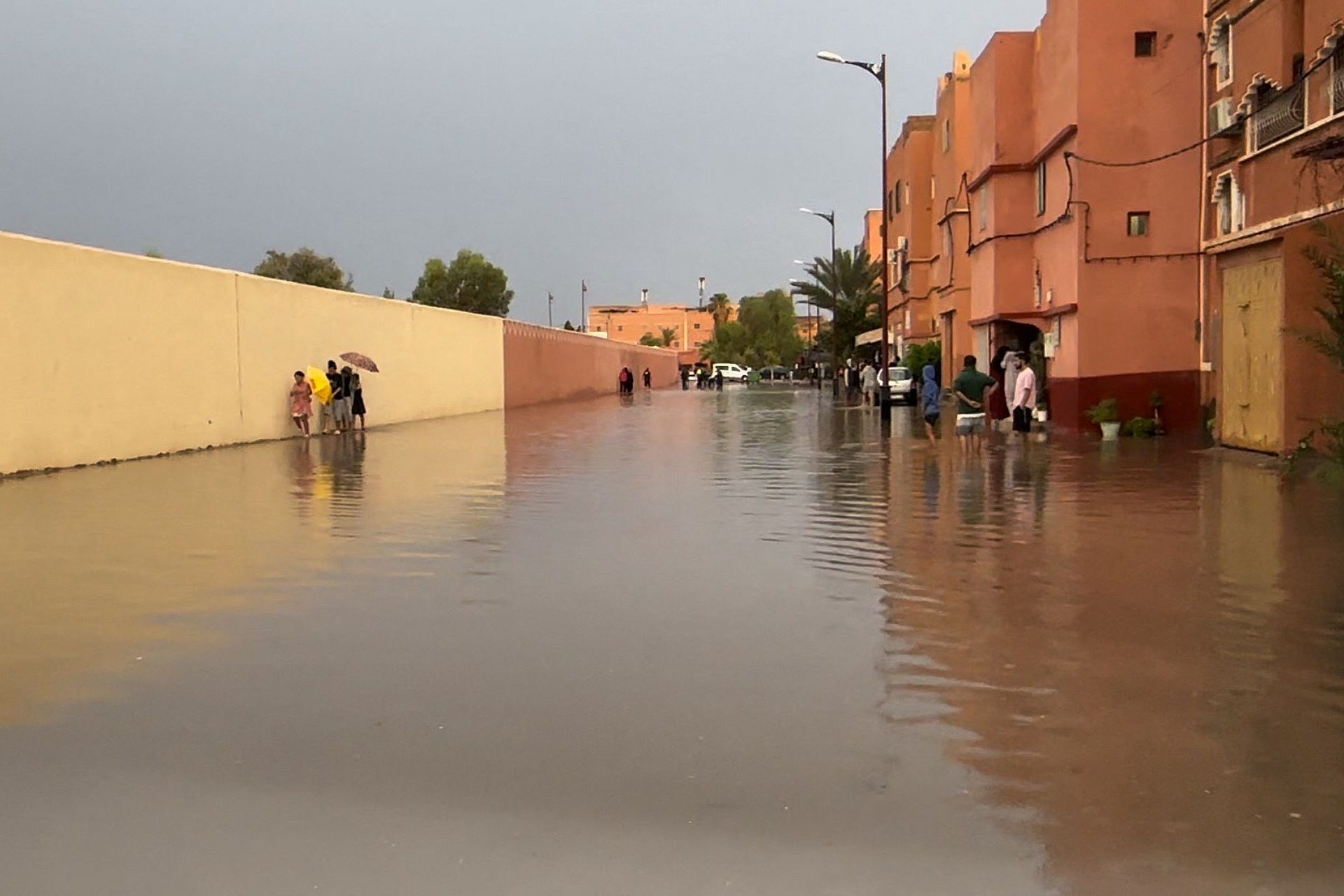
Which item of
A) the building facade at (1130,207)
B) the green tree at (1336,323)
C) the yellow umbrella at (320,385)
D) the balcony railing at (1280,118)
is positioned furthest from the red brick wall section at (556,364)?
the green tree at (1336,323)

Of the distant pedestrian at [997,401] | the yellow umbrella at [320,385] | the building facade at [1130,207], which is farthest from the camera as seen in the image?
the distant pedestrian at [997,401]

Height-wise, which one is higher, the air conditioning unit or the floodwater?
the air conditioning unit

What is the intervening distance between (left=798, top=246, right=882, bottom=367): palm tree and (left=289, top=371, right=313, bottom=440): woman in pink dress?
44077mm

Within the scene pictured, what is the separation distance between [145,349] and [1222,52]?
19.1 meters

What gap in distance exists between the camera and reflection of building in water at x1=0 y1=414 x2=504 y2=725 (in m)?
7.06

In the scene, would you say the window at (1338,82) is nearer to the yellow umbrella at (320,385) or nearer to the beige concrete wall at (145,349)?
the beige concrete wall at (145,349)

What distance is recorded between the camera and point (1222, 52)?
23.1 meters

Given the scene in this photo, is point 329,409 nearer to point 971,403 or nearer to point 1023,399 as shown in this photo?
point 971,403

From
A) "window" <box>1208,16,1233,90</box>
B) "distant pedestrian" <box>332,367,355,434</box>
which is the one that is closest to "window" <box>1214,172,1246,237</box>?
"window" <box>1208,16,1233,90</box>

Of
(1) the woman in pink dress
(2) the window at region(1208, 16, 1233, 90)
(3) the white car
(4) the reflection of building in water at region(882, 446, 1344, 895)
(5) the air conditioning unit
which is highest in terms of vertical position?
(2) the window at region(1208, 16, 1233, 90)

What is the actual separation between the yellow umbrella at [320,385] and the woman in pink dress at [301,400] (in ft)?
3.55

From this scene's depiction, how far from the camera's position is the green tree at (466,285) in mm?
92000

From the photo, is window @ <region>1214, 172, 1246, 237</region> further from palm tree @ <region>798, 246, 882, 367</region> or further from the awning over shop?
palm tree @ <region>798, 246, 882, 367</region>

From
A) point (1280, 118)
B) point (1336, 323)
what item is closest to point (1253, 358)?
point (1280, 118)
